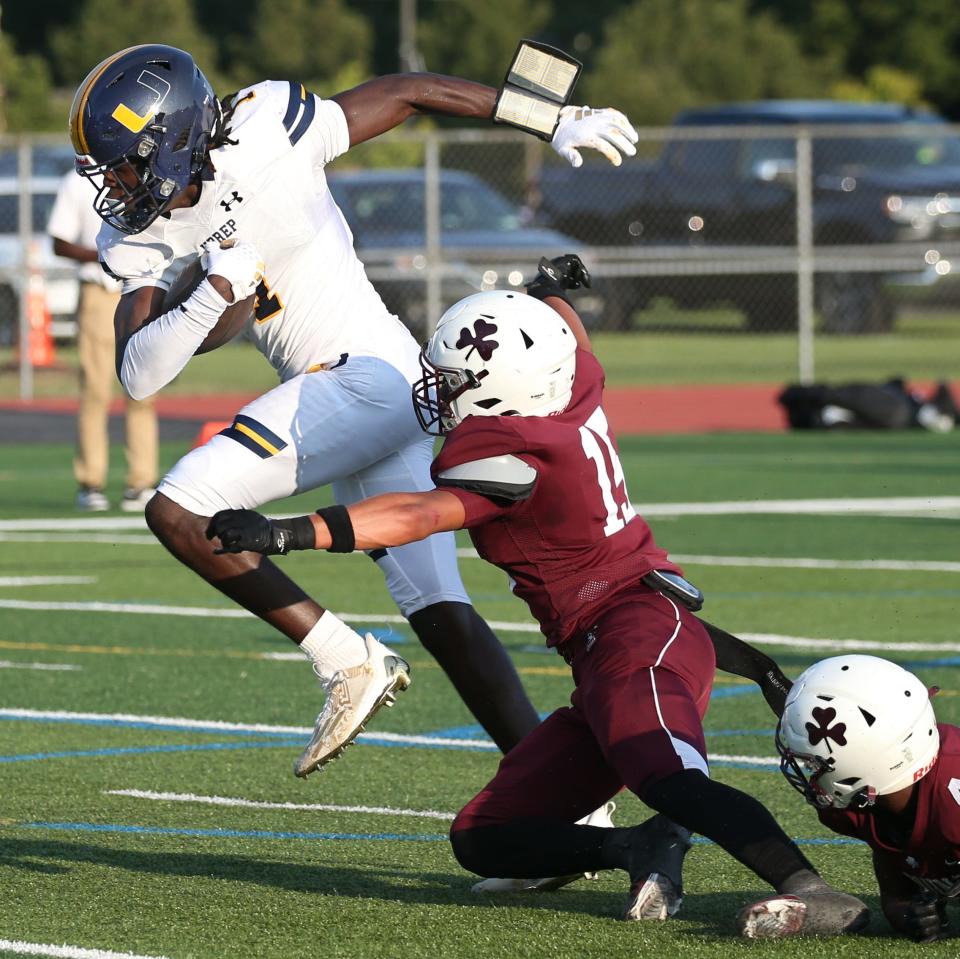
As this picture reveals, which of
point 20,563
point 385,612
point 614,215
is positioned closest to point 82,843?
point 385,612

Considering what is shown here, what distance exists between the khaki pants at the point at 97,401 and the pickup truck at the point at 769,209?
12.3 metres

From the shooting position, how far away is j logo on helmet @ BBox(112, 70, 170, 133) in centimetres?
603

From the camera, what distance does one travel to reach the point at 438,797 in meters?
6.50

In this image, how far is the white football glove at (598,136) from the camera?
639 centimetres

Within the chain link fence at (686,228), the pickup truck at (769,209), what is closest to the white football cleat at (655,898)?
the chain link fence at (686,228)

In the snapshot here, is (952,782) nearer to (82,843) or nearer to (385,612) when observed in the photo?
(82,843)

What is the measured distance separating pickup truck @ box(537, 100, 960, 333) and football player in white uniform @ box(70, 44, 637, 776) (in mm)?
18970

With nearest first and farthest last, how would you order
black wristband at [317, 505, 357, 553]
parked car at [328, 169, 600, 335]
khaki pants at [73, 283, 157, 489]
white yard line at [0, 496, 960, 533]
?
black wristband at [317, 505, 357, 553] → white yard line at [0, 496, 960, 533] → khaki pants at [73, 283, 157, 489] → parked car at [328, 169, 600, 335]

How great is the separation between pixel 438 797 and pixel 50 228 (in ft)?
25.7

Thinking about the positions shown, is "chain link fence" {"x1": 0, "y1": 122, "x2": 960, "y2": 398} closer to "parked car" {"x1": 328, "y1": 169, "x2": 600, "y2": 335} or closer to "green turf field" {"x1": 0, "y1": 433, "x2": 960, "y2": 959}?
"parked car" {"x1": 328, "y1": 169, "x2": 600, "y2": 335}

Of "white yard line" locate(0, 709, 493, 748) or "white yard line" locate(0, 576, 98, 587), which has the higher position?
"white yard line" locate(0, 709, 493, 748)

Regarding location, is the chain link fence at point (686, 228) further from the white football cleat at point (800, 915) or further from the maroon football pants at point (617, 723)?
the white football cleat at point (800, 915)

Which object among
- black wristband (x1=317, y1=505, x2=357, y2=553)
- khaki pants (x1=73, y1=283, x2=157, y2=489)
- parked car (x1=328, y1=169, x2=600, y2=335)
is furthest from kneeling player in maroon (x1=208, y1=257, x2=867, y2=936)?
parked car (x1=328, y1=169, x2=600, y2=335)

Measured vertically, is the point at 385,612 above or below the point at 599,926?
below
